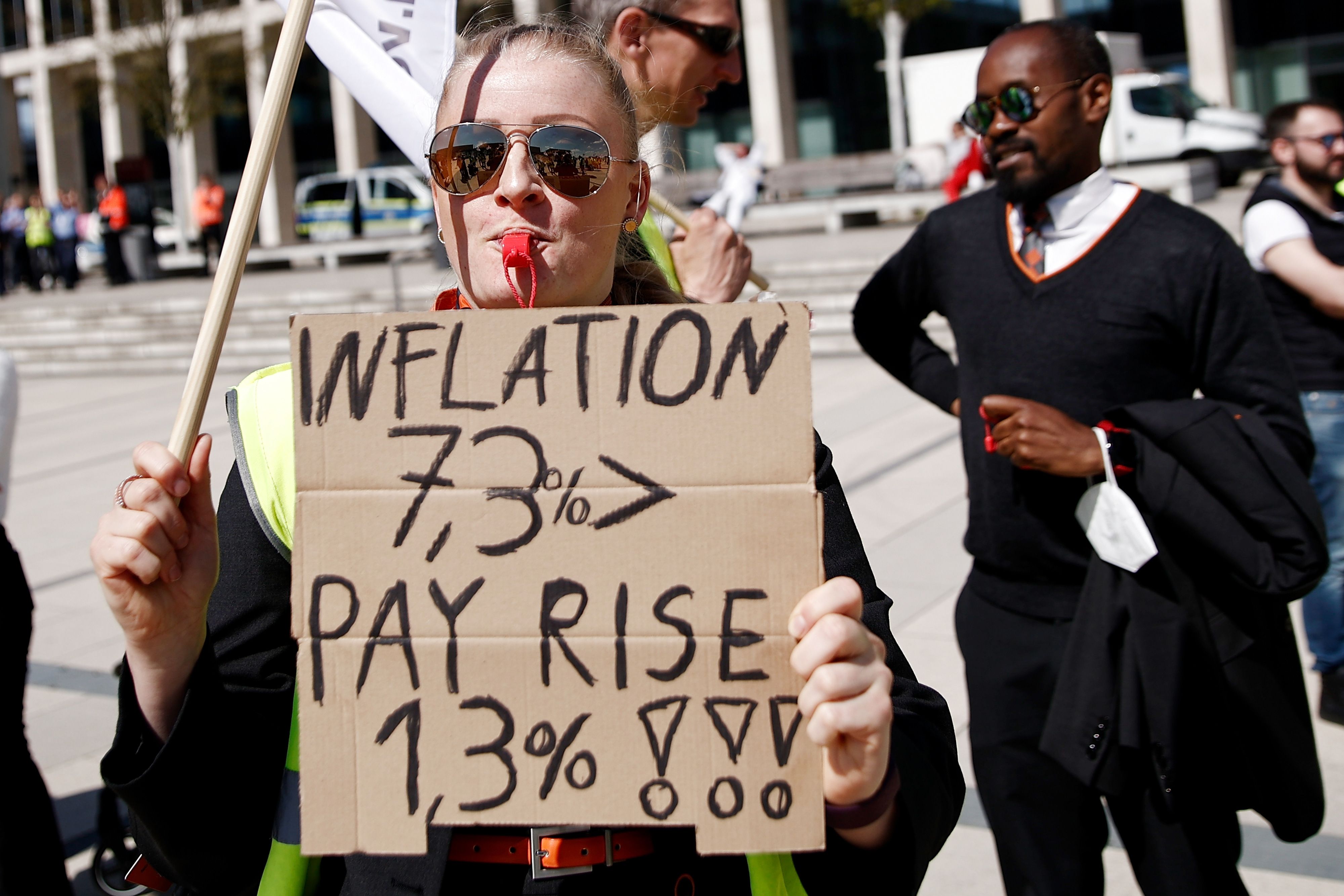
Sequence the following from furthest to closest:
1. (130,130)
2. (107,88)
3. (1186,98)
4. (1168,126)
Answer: (130,130)
(107,88)
(1186,98)
(1168,126)

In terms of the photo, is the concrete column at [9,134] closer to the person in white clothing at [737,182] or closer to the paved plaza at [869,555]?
the person in white clothing at [737,182]

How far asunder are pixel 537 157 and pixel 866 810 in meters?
0.80

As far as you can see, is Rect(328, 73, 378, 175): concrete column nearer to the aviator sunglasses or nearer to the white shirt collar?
the aviator sunglasses

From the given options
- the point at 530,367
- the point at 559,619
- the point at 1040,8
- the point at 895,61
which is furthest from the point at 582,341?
the point at 1040,8

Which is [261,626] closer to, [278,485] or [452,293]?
[278,485]

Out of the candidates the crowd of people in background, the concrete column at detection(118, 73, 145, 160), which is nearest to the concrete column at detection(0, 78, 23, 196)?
the concrete column at detection(118, 73, 145, 160)

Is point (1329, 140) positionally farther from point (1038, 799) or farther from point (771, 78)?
point (771, 78)

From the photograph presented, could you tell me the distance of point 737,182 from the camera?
18844 mm

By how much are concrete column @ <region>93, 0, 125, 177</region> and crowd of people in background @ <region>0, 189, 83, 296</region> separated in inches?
55.7

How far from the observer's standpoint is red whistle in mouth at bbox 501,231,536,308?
1425mm

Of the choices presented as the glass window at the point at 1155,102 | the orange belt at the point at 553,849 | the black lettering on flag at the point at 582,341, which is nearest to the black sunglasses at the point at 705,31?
the black lettering on flag at the point at 582,341

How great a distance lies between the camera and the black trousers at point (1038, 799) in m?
2.51

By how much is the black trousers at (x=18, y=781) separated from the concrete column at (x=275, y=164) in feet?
99.1

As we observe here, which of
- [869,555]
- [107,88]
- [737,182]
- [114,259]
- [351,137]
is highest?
[107,88]
